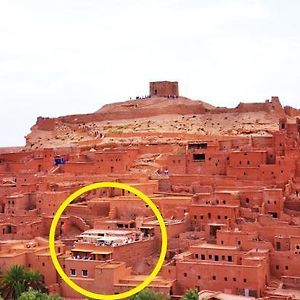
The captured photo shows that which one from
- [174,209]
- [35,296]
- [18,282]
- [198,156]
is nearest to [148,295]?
[35,296]

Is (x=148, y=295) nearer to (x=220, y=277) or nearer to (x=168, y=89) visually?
(x=220, y=277)

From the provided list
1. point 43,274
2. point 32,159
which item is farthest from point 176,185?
point 32,159

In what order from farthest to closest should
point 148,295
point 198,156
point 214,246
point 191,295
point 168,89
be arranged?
point 168,89 → point 198,156 → point 214,246 → point 148,295 → point 191,295

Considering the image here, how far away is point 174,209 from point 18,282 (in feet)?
21.2

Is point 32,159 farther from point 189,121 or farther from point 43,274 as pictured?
point 43,274

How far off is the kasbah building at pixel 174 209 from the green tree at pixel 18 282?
1.64ft

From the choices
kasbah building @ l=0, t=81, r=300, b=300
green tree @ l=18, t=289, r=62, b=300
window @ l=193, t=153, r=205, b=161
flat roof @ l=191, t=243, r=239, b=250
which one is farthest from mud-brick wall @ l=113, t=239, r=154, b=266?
window @ l=193, t=153, r=205, b=161

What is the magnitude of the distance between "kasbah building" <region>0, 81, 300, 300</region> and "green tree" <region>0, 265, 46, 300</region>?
1.64 ft

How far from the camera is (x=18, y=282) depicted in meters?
25.2

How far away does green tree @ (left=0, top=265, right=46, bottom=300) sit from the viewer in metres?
25.3

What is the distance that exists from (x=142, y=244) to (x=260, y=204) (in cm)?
469

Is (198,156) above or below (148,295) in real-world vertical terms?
above

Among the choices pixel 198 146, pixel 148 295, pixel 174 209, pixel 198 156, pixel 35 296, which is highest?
pixel 198 146

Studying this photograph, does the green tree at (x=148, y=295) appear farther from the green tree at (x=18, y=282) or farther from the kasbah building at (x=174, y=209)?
the green tree at (x=18, y=282)
